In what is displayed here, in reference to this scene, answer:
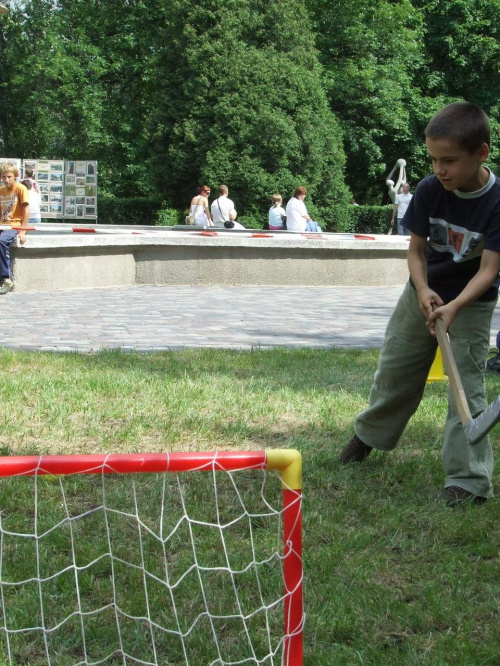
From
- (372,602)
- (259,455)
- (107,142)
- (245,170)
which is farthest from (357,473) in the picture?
(107,142)

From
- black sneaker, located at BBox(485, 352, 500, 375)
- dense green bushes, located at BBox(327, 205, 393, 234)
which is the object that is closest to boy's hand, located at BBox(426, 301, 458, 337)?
black sneaker, located at BBox(485, 352, 500, 375)

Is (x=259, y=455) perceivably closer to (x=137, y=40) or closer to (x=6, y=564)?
(x=6, y=564)

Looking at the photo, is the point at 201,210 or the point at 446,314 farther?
the point at 201,210

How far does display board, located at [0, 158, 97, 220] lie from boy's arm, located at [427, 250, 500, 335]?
23.8 m

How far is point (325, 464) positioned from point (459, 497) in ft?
2.30

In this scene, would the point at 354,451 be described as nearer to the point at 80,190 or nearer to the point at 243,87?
the point at 243,87

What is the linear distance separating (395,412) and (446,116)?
1319 millimetres

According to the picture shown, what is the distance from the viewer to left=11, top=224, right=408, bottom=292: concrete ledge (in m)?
11.3

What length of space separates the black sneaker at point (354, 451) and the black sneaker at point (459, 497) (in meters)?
0.53

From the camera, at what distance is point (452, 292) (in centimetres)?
383

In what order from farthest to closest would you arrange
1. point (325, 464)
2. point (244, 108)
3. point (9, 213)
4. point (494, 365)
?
point (244, 108) → point (9, 213) → point (494, 365) → point (325, 464)

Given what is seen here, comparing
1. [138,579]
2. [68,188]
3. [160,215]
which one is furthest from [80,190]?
[138,579]

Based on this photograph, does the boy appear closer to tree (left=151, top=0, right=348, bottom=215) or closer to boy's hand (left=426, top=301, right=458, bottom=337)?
boy's hand (left=426, top=301, right=458, bottom=337)

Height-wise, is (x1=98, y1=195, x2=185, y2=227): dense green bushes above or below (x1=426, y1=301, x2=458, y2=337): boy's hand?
below
